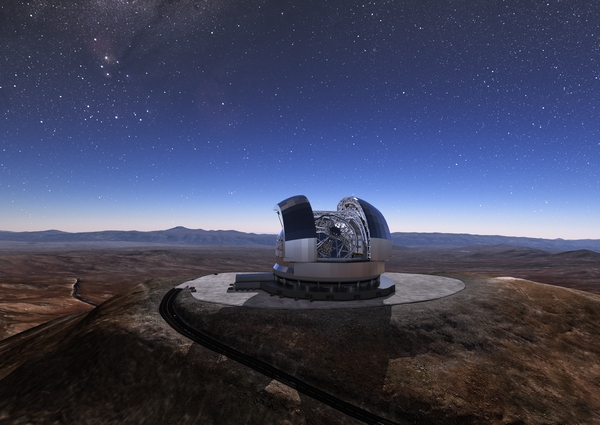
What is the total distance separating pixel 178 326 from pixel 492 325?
2630 centimetres

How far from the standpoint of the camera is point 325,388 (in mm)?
16297

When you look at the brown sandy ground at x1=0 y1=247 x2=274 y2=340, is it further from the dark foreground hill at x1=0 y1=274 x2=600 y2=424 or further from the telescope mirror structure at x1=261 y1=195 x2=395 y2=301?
the dark foreground hill at x1=0 y1=274 x2=600 y2=424

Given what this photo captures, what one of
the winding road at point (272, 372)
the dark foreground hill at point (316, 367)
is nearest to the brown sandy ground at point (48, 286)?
the winding road at point (272, 372)

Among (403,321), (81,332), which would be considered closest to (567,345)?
(403,321)

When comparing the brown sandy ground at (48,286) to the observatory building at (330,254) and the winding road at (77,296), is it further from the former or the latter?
the observatory building at (330,254)

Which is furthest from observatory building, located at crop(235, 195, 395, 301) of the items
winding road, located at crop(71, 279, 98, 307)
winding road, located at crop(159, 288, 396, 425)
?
winding road, located at crop(71, 279, 98, 307)

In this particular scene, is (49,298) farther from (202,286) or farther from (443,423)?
(443,423)

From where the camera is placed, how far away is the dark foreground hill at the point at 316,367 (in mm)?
14961

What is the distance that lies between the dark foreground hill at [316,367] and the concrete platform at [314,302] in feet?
5.57

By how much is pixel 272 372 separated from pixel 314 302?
9701 mm

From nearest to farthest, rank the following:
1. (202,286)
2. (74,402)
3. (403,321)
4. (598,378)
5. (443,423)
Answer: (443,423) < (74,402) < (598,378) < (403,321) < (202,286)

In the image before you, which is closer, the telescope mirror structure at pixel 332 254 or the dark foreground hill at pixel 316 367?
the dark foreground hill at pixel 316 367

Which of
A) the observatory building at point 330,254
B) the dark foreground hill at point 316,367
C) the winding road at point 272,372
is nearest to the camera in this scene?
the winding road at point 272,372

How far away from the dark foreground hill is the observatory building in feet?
14.9
